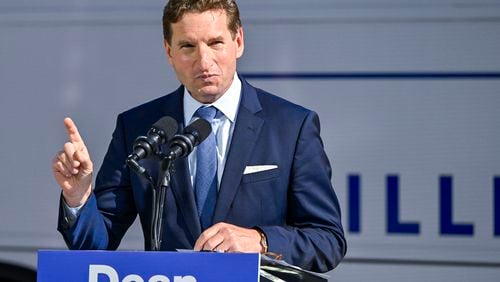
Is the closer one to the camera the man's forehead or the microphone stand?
the microphone stand

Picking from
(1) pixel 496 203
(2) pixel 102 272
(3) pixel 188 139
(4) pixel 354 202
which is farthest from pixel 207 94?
(1) pixel 496 203

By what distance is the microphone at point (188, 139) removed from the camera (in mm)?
2188

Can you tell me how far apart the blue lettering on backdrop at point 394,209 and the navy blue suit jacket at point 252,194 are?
1.76m

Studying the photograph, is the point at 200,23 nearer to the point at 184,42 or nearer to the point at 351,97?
the point at 184,42

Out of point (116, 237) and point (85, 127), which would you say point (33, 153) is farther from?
point (116, 237)

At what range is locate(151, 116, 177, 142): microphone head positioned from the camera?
87.9 inches

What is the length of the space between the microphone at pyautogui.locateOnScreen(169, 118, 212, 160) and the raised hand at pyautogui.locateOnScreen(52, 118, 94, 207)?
0.66 ft

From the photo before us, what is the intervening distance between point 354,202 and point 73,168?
7.15 ft

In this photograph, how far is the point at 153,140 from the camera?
2199 millimetres

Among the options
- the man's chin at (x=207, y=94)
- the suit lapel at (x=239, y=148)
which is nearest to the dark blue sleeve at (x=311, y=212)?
the suit lapel at (x=239, y=148)

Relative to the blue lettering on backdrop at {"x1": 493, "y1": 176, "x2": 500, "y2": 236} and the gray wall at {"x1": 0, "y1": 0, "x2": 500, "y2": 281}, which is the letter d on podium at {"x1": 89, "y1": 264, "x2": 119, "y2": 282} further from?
the blue lettering on backdrop at {"x1": 493, "y1": 176, "x2": 500, "y2": 236}

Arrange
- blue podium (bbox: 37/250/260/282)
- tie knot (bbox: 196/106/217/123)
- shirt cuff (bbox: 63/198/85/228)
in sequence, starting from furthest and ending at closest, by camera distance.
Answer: tie knot (bbox: 196/106/217/123)
shirt cuff (bbox: 63/198/85/228)
blue podium (bbox: 37/250/260/282)

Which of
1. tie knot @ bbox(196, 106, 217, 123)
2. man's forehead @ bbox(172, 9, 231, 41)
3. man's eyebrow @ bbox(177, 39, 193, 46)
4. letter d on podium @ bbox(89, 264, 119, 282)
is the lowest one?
letter d on podium @ bbox(89, 264, 119, 282)

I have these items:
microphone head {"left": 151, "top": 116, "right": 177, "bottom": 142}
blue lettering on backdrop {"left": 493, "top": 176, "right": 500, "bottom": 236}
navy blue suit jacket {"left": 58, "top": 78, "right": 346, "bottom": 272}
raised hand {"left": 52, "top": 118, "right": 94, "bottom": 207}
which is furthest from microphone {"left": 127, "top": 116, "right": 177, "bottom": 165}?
blue lettering on backdrop {"left": 493, "top": 176, "right": 500, "bottom": 236}
